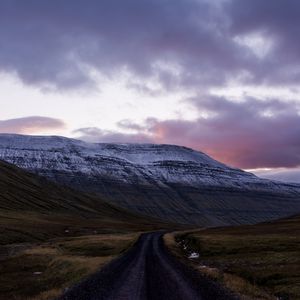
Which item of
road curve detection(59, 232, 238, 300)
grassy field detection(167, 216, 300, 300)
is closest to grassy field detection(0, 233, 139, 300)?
road curve detection(59, 232, 238, 300)

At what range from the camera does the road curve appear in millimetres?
34344

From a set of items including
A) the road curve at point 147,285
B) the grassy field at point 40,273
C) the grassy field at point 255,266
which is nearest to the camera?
the road curve at point 147,285

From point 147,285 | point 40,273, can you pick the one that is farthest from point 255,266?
point 40,273

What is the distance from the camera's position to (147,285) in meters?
39.8

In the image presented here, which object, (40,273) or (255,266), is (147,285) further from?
(40,273)

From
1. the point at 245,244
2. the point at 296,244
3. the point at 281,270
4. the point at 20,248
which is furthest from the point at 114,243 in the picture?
the point at 281,270

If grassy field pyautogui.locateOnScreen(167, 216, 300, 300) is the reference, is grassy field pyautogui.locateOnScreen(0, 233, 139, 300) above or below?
below

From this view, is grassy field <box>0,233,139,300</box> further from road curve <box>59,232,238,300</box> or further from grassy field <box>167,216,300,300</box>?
grassy field <box>167,216,300,300</box>

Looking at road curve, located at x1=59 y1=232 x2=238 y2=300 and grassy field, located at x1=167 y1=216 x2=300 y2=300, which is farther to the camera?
grassy field, located at x1=167 y1=216 x2=300 y2=300

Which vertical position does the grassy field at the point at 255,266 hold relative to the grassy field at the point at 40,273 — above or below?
above

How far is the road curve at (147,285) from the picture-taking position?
34344mm

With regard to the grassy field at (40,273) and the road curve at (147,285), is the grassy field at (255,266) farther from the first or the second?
the grassy field at (40,273)

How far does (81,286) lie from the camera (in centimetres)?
4069

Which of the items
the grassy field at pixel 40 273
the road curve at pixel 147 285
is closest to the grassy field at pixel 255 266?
the road curve at pixel 147 285
